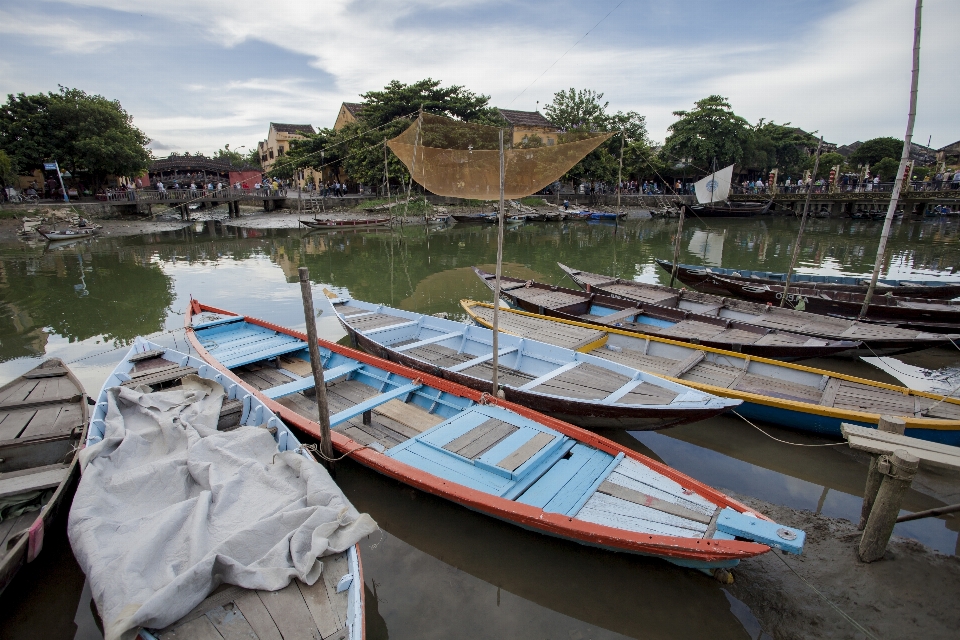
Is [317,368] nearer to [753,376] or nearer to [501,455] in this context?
[501,455]

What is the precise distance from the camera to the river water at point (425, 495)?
3.74m

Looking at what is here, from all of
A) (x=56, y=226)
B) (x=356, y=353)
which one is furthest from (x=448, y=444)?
(x=56, y=226)

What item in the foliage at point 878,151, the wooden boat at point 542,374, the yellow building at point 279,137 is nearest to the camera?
the wooden boat at point 542,374

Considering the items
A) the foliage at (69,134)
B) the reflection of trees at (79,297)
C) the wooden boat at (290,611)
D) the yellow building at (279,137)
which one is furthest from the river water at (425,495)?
the yellow building at (279,137)

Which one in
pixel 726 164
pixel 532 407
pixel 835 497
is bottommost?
pixel 835 497

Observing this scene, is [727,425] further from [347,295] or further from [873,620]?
[347,295]

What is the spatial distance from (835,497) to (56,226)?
3409cm

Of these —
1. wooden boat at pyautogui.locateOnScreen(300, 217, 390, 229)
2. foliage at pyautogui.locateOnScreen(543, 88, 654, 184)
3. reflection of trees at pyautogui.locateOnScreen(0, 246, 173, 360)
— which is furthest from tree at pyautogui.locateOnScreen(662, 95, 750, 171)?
reflection of trees at pyautogui.locateOnScreen(0, 246, 173, 360)

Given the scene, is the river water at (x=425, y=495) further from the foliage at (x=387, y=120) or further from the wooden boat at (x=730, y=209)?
the wooden boat at (x=730, y=209)

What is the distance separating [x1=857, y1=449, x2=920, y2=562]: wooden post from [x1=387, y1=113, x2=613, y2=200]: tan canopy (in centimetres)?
541

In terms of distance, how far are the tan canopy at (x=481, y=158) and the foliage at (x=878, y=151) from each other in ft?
177

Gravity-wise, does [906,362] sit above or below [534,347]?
below

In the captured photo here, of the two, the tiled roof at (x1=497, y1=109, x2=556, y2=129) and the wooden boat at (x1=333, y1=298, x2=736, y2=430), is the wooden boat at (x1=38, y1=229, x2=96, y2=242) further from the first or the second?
the tiled roof at (x1=497, y1=109, x2=556, y2=129)

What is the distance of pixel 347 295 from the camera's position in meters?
14.2
